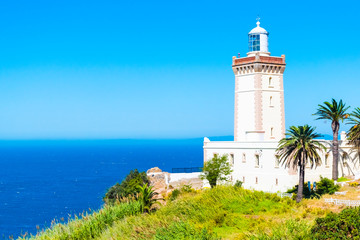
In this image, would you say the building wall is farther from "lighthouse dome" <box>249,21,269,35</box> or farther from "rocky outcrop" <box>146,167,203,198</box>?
"lighthouse dome" <box>249,21,269,35</box>

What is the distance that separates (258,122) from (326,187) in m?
11.1

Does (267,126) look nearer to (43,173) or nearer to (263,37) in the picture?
(263,37)

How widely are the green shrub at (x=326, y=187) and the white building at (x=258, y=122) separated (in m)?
2.00

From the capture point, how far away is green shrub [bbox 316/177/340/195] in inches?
1754

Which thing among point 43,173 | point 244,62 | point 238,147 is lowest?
point 43,173

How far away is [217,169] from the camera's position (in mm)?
50938

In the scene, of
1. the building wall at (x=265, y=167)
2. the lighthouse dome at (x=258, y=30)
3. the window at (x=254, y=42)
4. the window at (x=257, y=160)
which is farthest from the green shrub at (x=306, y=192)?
the lighthouse dome at (x=258, y=30)

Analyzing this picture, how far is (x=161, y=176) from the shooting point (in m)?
66.9

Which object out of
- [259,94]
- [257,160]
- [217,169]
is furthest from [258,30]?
[217,169]

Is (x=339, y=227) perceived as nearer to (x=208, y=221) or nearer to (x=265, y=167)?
(x=208, y=221)

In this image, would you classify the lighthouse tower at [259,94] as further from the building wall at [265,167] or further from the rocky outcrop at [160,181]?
the rocky outcrop at [160,181]

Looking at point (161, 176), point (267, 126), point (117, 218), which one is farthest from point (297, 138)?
point (161, 176)

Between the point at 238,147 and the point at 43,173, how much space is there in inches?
5276

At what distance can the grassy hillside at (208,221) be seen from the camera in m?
27.7
